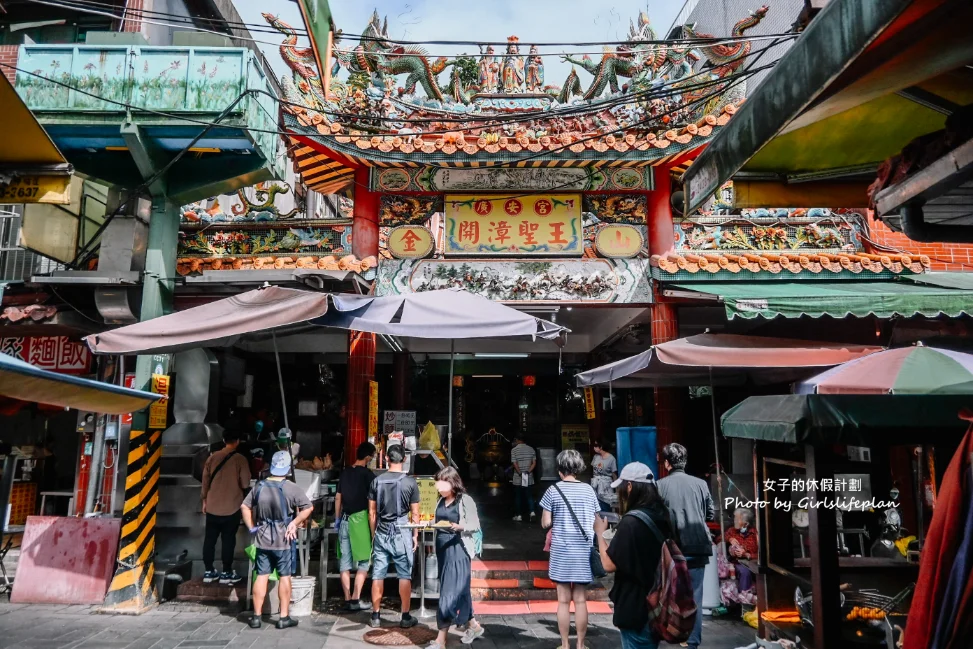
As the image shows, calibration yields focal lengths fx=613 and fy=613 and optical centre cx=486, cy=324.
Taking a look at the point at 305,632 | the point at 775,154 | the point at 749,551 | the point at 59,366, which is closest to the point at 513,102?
the point at 775,154

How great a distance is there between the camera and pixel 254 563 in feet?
22.1

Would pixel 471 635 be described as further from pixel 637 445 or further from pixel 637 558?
pixel 637 445

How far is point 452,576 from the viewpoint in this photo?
589 cm

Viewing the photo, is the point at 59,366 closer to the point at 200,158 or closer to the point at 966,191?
the point at 200,158

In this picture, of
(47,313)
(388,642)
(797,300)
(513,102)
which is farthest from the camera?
(513,102)

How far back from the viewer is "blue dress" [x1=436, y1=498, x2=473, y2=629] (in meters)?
5.84

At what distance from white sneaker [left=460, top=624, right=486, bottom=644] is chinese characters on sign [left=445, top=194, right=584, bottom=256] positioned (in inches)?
218

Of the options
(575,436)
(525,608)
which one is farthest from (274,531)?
(575,436)

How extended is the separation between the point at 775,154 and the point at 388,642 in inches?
220

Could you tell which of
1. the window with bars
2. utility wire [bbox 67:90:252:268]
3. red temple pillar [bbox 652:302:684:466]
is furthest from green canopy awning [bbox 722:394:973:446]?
the window with bars

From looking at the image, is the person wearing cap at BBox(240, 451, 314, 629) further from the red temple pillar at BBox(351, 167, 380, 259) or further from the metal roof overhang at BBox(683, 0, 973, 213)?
the metal roof overhang at BBox(683, 0, 973, 213)

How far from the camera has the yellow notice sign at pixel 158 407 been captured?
792cm

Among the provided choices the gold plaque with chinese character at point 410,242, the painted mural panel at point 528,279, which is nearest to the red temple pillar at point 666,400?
the painted mural panel at point 528,279

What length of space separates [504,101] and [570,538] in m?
7.09
